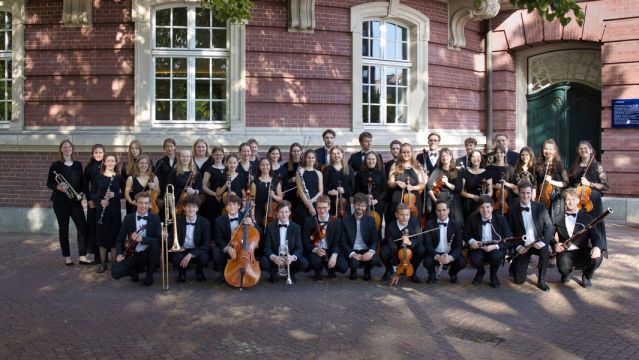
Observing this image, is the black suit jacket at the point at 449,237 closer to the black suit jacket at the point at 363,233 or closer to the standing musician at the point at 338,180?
the black suit jacket at the point at 363,233

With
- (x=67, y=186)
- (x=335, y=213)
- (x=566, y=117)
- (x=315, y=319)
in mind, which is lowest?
(x=315, y=319)

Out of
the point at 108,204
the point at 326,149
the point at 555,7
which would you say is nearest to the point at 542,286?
the point at 555,7

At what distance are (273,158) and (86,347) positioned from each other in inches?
168

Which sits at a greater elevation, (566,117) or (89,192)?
(566,117)

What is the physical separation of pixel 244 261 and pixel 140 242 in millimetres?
1360

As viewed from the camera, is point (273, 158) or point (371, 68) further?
point (371, 68)

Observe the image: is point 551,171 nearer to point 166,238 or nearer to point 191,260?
Result: point 191,260

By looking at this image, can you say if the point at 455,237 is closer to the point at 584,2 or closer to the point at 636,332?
the point at 636,332

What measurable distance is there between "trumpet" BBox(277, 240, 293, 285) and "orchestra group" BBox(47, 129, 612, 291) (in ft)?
0.06

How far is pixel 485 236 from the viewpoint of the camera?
8305 mm

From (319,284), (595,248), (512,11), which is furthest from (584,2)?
(319,284)

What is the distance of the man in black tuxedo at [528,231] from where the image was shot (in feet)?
26.5

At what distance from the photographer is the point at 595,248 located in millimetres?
8023

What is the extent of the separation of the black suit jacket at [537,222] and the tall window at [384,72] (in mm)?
5525
